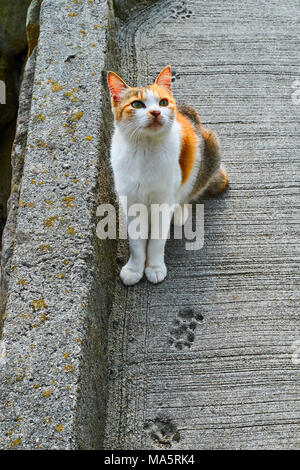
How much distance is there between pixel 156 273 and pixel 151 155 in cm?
57

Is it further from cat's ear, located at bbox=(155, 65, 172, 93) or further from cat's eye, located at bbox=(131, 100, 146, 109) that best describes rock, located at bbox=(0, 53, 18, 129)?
cat's eye, located at bbox=(131, 100, 146, 109)

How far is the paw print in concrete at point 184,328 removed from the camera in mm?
2104

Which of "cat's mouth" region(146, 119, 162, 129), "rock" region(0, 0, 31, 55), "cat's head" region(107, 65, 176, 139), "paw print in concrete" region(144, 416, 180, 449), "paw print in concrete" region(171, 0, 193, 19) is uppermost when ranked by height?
"rock" region(0, 0, 31, 55)

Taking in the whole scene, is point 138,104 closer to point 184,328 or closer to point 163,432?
point 184,328

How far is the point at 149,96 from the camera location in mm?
2061

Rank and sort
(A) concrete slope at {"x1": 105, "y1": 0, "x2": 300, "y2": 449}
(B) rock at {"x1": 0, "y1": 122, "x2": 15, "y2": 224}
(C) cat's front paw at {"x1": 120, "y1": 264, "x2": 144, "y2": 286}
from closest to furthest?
(A) concrete slope at {"x1": 105, "y1": 0, "x2": 300, "y2": 449}
(C) cat's front paw at {"x1": 120, "y1": 264, "x2": 144, "y2": 286}
(B) rock at {"x1": 0, "y1": 122, "x2": 15, "y2": 224}

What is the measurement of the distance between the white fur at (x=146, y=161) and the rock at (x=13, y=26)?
284 centimetres

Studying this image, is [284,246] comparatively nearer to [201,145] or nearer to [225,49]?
[201,145]

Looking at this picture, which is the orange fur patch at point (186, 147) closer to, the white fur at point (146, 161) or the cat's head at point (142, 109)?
the white fur at point (146, 161)

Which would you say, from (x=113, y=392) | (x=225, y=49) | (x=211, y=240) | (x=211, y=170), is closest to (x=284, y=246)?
(x=211, y=240)

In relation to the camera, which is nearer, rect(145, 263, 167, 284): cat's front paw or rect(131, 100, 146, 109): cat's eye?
rect(131, 100, 146, 109): cat's eye

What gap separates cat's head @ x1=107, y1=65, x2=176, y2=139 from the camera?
6.63 feet

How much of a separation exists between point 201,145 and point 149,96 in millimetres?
553

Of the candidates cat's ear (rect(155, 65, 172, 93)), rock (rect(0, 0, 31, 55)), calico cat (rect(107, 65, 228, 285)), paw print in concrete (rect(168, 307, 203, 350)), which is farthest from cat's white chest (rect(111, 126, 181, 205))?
rock (rect(0, 0, 31, 55))
